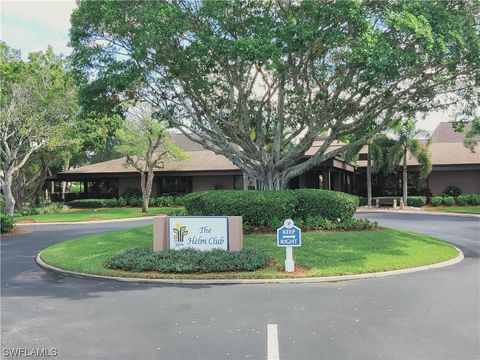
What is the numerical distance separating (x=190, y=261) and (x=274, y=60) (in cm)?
585

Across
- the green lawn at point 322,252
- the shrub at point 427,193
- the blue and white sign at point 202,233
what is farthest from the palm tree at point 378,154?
the blue and white sign at point 202,233

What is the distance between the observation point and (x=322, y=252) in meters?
12.7

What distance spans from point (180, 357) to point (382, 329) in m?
2.97

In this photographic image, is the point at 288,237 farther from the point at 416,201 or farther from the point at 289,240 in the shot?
the point at 416,201

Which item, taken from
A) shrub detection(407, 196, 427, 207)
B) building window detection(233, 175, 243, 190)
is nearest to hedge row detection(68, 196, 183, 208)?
building window detection(233, 175, 243, 190)

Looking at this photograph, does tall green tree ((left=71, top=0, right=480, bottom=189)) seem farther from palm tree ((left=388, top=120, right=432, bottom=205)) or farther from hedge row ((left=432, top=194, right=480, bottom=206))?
hedge row ((left=432, top=194, right=480, bottom=206))

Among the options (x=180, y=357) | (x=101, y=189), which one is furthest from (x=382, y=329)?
(x=101, y=189)

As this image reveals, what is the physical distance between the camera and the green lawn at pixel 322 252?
11.1 m

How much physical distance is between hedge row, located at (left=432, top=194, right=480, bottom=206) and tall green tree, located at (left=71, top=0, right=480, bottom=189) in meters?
14.7

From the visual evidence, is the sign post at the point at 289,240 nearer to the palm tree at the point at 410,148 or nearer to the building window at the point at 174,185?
the palm tree at the point at 410,148

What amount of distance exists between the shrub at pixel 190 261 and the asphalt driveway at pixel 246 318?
3.36ft

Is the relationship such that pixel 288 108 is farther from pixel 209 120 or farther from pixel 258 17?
pixel 258 17

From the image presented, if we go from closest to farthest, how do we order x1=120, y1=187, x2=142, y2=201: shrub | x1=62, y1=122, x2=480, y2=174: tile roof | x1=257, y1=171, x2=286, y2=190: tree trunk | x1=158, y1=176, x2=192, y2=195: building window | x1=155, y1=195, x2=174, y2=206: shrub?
x1=257, y1=171, x2=286, y2=190: tree trunk
x1=62, y1=122, x2=480, y2=174: tile roof
x1=155, y1=195, x2=174, y2=206: shrub
x1=120, y1=187, x2=142, y2=201: shrub
x1=158, y1=176, x2=192, y2=195: building window

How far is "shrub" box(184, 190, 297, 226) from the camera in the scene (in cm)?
1587
